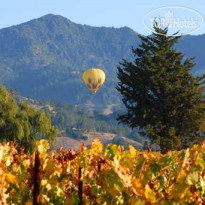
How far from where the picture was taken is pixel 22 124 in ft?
148

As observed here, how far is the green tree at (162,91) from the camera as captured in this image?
4331 cm

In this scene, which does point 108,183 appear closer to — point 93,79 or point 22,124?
point 22,124

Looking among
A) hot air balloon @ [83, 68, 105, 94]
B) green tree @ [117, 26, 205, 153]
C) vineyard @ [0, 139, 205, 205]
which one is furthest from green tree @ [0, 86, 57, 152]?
Result: vineyard @ [0, 139, 205, 205]

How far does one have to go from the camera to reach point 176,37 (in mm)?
46000

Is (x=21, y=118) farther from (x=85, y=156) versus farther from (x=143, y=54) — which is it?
(x=85, y=156)

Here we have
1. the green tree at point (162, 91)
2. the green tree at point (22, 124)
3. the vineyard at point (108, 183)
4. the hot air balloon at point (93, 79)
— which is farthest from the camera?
the hot air balloon at point (93, 79)

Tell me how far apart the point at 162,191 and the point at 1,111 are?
44.8 meters

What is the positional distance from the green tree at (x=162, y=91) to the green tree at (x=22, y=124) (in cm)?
781

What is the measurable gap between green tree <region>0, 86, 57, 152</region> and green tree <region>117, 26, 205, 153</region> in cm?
781

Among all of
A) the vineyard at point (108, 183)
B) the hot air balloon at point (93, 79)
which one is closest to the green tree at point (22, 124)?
the hot air balloon at point (93, 79)

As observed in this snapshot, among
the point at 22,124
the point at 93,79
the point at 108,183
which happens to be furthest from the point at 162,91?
the point at 108,183

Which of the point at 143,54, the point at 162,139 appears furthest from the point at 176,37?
the point at 162,139

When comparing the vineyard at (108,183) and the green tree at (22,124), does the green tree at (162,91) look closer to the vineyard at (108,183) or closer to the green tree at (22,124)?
the green tree at (22,124)

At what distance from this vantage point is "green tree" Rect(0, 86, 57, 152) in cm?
4444
